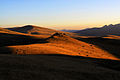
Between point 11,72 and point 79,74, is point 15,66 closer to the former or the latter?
point 11,72

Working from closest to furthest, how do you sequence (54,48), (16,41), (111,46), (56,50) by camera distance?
(56,50) < (54,48) < (111,46) < (16,41)

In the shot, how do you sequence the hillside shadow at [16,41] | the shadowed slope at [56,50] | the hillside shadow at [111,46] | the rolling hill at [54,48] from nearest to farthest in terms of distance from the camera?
the shadowed slope at [56,50]
the rolling hill at [54,48]
the hillside shadow at [111,46]
the hillside shadow at [16,41]

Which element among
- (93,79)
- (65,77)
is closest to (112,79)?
(93,79)

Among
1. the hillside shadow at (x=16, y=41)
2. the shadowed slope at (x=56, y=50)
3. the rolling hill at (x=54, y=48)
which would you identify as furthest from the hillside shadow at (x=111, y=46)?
the hillside shadow at (x=16, y=41)

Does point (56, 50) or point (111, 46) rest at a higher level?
point (56, 50)

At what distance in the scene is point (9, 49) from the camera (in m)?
22.4

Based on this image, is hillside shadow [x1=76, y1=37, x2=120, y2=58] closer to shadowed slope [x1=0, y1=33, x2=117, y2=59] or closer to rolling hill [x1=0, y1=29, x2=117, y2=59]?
rolling hill [x1=0, y1=29, x2=117, y2=59]

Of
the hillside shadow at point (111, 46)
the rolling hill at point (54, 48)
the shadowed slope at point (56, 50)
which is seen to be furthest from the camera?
the hillside shadow at point (111, 46)

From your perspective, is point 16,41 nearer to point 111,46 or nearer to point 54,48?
point 54,48

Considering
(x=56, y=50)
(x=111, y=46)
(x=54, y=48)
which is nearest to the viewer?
(x=56, y=50)

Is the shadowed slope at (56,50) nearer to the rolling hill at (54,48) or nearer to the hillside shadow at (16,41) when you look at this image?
the rolling hill at (54,48)

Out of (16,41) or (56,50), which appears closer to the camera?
(56,50)

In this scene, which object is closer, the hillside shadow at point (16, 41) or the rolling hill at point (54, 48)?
the rolling hill at point (54, 48)

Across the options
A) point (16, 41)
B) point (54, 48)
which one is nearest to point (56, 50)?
point (54, 48)
